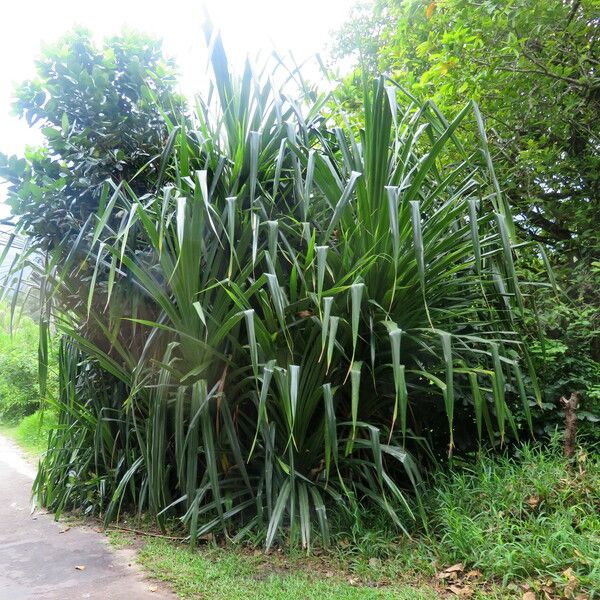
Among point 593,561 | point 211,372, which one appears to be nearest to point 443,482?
point 593,561

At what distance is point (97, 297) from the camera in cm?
397

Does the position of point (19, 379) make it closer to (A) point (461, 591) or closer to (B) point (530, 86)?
(B) point (530, 86)

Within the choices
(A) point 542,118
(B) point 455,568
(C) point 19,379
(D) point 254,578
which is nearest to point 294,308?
(D) point 254,578

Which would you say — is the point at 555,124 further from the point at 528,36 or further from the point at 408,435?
the point at 408,435

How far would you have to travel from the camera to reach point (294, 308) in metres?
3.11

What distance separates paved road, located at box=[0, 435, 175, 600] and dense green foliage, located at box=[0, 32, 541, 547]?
34 centimetres

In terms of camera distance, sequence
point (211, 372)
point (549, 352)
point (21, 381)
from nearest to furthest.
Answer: point (211, 372) → point (549, 352) → point (21, 381)

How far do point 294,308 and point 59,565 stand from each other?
74.7 inches

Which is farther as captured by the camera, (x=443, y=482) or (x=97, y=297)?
(x=97, y=297)

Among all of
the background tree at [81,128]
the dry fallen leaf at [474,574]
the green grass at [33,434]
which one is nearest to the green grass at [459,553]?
the dry fallen leaf at [474,574]

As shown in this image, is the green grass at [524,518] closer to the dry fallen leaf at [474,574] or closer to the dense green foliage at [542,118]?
the dry fallen leaf at [474,574]

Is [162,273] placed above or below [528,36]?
below

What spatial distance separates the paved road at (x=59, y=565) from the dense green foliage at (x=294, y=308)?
341mm

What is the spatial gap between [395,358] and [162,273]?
5.30 ft
